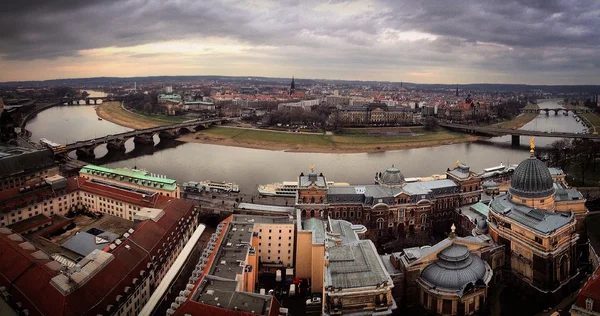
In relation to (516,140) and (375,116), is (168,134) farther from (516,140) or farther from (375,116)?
(516,140)

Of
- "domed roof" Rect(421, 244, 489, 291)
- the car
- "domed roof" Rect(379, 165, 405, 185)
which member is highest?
"domed roof" Rect(379, 165, 405, 185)

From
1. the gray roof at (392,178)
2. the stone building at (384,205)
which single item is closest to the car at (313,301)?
the stone building at (384,205)

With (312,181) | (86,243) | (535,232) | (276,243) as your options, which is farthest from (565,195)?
(86,243)

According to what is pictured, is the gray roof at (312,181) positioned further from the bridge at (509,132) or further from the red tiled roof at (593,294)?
the bridge at (509,132)

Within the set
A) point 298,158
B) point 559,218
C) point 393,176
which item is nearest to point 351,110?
point 298,158

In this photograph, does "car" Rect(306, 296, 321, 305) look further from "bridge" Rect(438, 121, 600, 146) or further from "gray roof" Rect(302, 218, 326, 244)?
"bridge" Rect(438, 121, 600, 146)

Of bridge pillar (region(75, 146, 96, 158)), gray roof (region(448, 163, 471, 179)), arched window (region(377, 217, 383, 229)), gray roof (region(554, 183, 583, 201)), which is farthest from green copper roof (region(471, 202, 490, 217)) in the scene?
bridge pillar (region(75, 146, 96, 158))

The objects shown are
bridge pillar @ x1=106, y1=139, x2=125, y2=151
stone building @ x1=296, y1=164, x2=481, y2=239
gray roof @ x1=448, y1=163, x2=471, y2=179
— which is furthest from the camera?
bridge pillar @ x1=106, y1=139, x2=125, y2=151
